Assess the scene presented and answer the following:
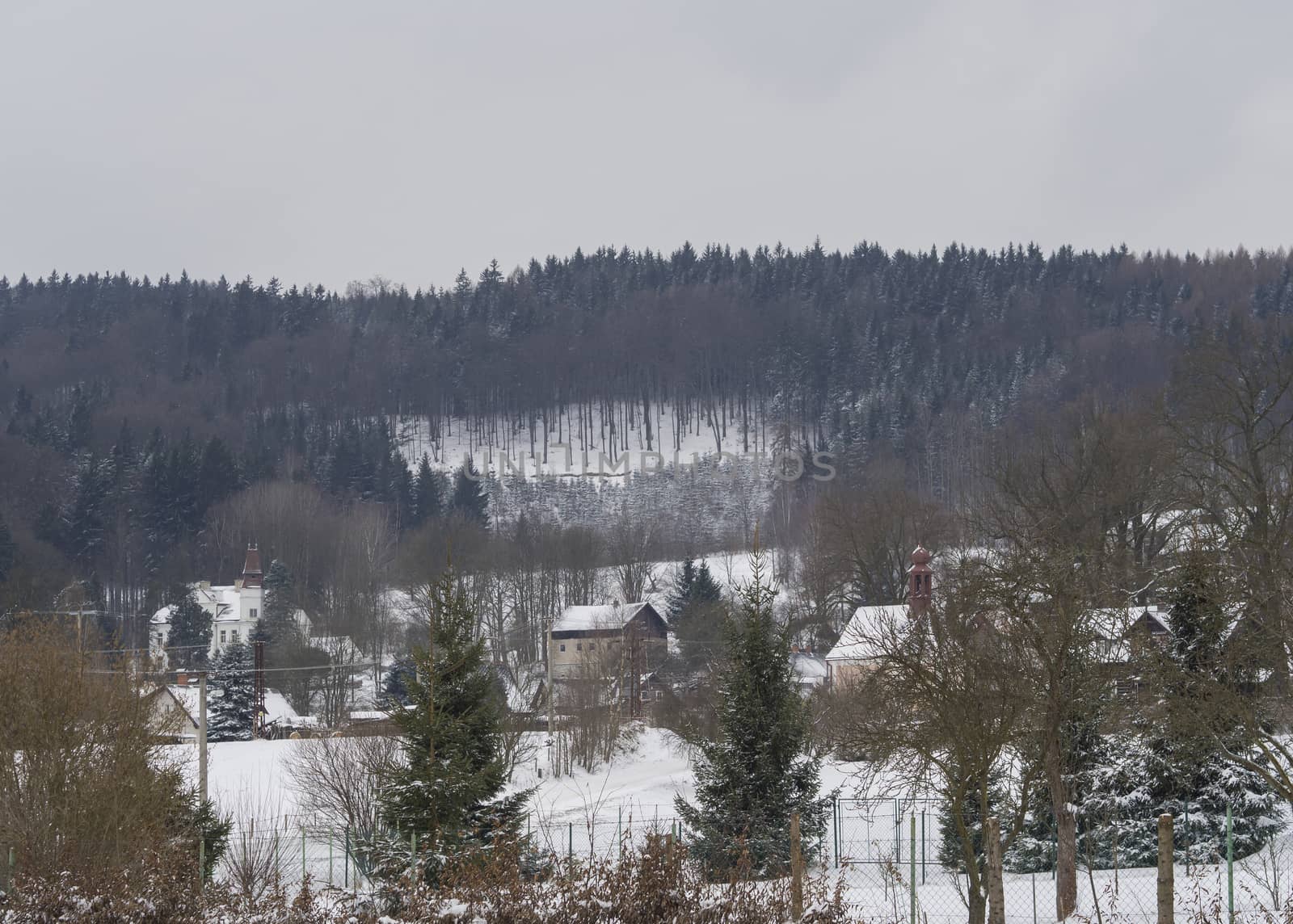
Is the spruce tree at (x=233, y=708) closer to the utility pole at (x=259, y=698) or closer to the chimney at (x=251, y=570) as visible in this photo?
the utility pole at (x=259, y=698)

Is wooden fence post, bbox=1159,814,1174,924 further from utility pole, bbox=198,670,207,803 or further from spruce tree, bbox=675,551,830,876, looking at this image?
utility pole, bbox=198,670,207,803

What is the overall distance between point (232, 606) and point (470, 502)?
2966cm

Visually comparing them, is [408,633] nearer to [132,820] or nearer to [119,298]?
[132,820]

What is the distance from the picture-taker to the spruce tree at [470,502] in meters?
112

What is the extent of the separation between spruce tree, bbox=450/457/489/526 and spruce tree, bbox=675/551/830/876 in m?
88.4

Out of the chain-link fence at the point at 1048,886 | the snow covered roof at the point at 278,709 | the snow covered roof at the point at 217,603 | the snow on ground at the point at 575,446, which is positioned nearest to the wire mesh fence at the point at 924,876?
the chain-link fence at the point at 1048,886

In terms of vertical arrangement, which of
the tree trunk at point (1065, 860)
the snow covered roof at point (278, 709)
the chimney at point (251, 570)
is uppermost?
the chimney at point (251, 570)

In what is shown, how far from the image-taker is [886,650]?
48.6 ft

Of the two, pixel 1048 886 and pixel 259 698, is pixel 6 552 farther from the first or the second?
pixel 1048 886

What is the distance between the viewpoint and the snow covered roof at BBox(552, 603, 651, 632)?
2874 inches

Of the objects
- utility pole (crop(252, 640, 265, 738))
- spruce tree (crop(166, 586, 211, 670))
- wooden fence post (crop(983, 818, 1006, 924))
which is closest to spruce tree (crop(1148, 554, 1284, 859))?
wooden fence post (crop(983, 818, 1006, 924))

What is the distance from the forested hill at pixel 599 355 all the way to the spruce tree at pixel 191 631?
25578 millimetres

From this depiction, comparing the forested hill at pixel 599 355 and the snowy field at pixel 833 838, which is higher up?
the forested hill at pixel 599 355

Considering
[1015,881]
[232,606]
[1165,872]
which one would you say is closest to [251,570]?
[232,606]
